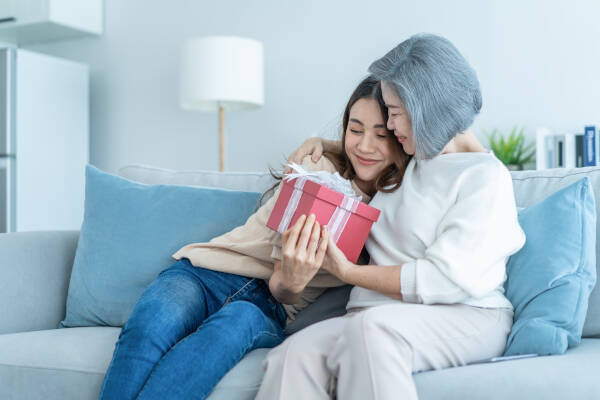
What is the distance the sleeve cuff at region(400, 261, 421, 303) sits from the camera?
3.93ft

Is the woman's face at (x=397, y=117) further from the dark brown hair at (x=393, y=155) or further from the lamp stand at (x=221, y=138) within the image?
the lamp stand at (x=221, y=138)

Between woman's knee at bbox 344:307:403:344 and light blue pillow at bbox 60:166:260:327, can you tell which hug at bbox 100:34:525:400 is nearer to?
woman's knee at bbox 344:307:403:344

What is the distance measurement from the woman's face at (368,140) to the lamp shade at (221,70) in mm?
1519

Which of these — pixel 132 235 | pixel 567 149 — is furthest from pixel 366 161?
pixel 567 149

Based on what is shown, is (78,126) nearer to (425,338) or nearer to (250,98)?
(250,98)

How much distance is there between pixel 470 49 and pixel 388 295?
198cm

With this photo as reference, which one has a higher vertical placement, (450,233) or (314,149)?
(314,149)

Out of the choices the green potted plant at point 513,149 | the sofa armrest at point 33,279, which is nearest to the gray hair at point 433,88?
the sofa armrest at point 33,279

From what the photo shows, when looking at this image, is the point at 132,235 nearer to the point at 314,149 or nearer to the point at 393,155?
the point at 314,149

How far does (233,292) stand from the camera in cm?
154

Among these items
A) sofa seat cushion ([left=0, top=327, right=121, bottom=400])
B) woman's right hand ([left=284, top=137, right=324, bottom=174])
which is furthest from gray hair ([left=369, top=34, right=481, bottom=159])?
sofa seat cushion ([left=0, top=327, right=121, bottom=400])

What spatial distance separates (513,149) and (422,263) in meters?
1.70

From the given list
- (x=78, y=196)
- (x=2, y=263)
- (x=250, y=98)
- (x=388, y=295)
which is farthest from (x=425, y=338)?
(x=78, y=196)

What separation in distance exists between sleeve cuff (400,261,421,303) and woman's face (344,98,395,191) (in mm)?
343
